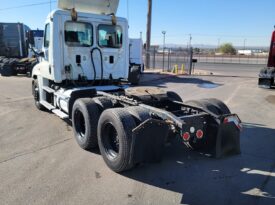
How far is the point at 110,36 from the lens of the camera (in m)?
8.02

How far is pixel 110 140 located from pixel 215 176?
183 centimetres

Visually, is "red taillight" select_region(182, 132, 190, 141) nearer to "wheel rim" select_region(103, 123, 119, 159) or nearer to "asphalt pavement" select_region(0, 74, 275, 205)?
"asphalt pavement" select_region(0, 74, 275, 205)

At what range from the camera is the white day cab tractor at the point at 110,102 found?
180 inches

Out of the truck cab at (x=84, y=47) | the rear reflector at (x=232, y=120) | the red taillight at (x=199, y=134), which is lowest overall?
the red taillight at (x=199, y=134)

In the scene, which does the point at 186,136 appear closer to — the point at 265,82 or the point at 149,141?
the point at 149,141

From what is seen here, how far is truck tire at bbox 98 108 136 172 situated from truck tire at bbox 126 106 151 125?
0.21ft

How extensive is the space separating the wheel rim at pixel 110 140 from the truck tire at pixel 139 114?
0.51 meters

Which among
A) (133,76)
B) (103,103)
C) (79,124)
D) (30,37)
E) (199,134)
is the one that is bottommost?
(79,124)

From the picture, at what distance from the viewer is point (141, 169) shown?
4.95 meters

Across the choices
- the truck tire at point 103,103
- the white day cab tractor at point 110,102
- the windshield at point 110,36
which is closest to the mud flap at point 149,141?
the white day cab tractor at point 110,102

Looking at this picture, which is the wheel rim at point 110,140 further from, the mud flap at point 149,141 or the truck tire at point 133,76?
the truck tire at point 133,76

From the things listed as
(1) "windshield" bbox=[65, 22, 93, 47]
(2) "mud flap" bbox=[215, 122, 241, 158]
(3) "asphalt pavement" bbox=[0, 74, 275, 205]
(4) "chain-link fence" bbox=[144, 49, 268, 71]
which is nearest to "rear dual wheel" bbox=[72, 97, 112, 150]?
(3) "asphalt pavement" bbox=[0, 74, 275, 205]

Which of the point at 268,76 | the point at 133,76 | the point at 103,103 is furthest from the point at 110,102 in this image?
the point at 268,76

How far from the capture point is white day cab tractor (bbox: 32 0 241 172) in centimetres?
456
